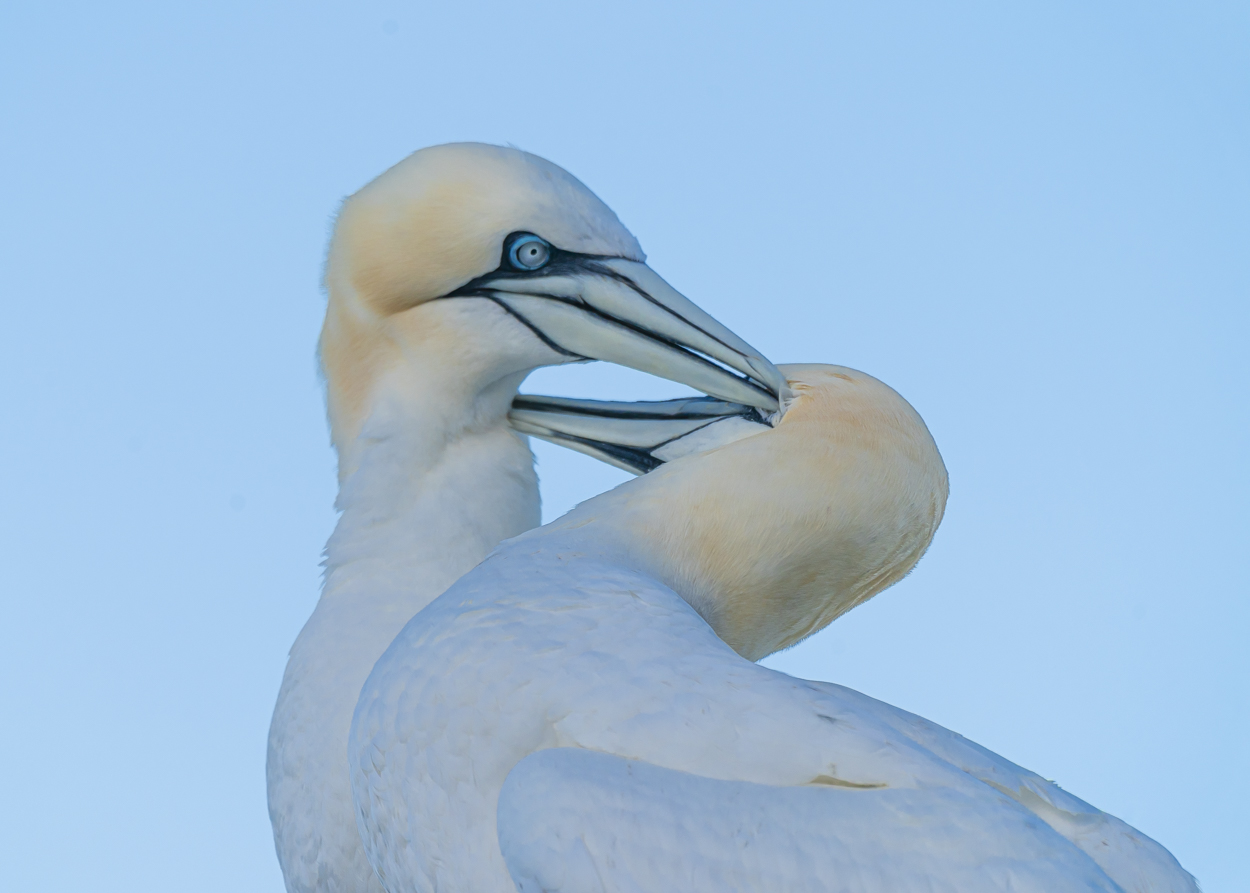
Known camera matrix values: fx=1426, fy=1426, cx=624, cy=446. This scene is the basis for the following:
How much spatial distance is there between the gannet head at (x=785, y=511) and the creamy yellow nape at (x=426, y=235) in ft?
2.12

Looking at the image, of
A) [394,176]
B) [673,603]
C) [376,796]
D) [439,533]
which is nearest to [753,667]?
[673,603]

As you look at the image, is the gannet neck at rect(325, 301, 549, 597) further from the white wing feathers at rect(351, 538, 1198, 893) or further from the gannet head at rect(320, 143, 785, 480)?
the white wing feathers at rect(351, 538, 1198, 893)

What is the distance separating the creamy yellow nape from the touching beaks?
4 cm

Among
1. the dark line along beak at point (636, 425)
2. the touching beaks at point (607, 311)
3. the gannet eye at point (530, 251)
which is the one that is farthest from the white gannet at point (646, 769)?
the gannet eye at point (530, 251)

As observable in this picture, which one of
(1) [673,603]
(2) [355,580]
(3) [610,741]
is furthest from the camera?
(2) [355,580]

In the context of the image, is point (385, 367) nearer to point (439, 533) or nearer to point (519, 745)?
point (439, 533)

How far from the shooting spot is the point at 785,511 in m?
2.80

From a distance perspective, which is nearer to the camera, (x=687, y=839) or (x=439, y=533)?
(x=687, y=839)

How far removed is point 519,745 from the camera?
6.81 ft

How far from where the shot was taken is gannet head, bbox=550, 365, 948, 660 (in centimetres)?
280

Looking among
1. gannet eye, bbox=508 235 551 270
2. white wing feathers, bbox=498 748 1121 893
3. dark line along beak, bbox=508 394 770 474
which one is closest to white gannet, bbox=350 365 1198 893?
white wing feathers, bbox=498 748 1121 893

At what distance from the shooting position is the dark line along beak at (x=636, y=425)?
3.12 meters

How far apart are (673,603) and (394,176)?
57.2 inches

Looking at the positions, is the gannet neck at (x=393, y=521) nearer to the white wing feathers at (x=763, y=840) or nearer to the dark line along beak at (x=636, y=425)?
the dark line along beak at (x=636, y=425)
